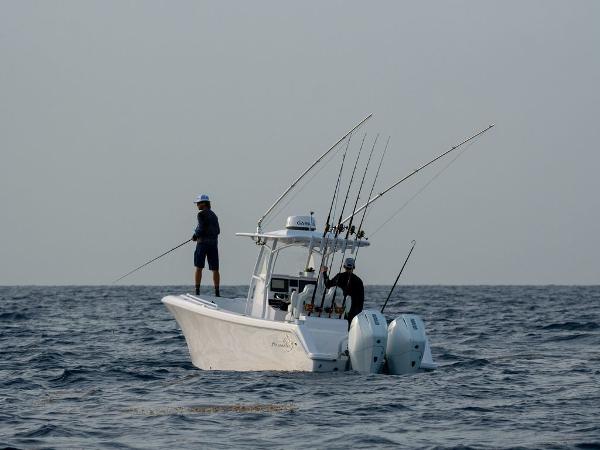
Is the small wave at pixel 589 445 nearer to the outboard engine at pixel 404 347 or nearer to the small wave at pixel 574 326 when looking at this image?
the outboard engine at pixel 404 347

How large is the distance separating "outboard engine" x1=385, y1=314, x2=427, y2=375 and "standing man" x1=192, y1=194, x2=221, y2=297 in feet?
14.9

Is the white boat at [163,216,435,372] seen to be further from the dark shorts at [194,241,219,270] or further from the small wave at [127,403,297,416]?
the small wave at [127,403,297,416]

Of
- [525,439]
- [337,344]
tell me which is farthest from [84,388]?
[525,439]

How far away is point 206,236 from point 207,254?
0.35 metres

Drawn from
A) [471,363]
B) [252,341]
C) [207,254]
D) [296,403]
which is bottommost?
[296,403]

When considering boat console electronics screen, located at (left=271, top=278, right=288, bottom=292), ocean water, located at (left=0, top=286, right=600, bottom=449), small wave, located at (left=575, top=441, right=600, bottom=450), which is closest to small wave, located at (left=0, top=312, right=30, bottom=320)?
ocean water, located at (left=0, top=286, right=600, bottom=449)

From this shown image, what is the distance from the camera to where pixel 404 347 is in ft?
45.5

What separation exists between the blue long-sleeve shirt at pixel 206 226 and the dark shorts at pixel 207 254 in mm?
99

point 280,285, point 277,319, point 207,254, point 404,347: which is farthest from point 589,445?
point 207,254

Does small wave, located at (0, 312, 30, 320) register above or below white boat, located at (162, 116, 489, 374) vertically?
below

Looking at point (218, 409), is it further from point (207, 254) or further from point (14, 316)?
point (14, 316)

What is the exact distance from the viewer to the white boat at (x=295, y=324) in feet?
45.3

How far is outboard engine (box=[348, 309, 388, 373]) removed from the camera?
44.6 ft

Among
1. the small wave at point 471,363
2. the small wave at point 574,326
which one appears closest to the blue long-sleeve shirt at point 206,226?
the small wave at point 471,363
